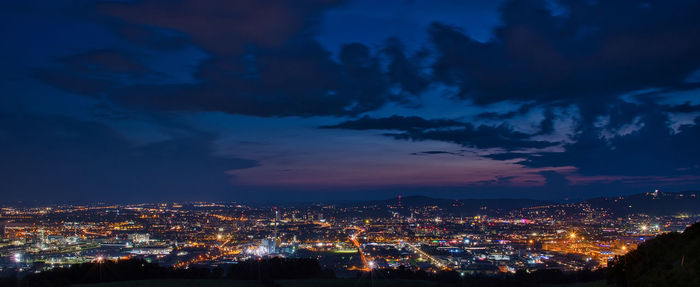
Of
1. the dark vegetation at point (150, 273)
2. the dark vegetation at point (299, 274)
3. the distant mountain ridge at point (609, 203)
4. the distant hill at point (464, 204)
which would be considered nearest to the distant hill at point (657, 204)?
the distant mountain ridge at point (609, 203)

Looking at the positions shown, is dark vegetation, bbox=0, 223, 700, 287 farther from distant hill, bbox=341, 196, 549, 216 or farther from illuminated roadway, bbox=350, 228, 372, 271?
distant hill, bbox=341, 196, 549, 216

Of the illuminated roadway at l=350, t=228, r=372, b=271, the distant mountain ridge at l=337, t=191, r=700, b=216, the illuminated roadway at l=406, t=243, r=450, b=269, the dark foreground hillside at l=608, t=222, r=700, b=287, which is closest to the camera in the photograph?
the dark foreground hillside at l=608, t=222, r=700, b=287

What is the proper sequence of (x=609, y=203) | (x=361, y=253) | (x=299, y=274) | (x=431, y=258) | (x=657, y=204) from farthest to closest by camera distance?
(x=609, y=203)
(x=657, y=204)
(x=361, y=253)
(x=431, y=258)
(x=299, y=274)

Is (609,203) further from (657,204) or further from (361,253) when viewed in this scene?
(361,253)

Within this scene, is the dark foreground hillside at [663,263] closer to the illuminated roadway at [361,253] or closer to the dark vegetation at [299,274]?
the dark vegetation at [299,274]

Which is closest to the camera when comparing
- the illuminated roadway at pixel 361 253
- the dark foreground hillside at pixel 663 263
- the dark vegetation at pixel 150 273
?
the dark foreground hillside at pixel 663 263

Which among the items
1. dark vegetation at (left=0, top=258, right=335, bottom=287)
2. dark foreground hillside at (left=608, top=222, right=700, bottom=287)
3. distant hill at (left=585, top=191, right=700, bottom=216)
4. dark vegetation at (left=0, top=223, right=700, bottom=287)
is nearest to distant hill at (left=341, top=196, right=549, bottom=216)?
distant hill at (left=585, top=191, right=700, bottom=216)

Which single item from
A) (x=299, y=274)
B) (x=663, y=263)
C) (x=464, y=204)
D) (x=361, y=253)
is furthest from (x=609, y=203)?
(x=663, y=263)

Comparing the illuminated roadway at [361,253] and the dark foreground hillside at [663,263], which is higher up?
the dark foreground hillside at [663,263]
